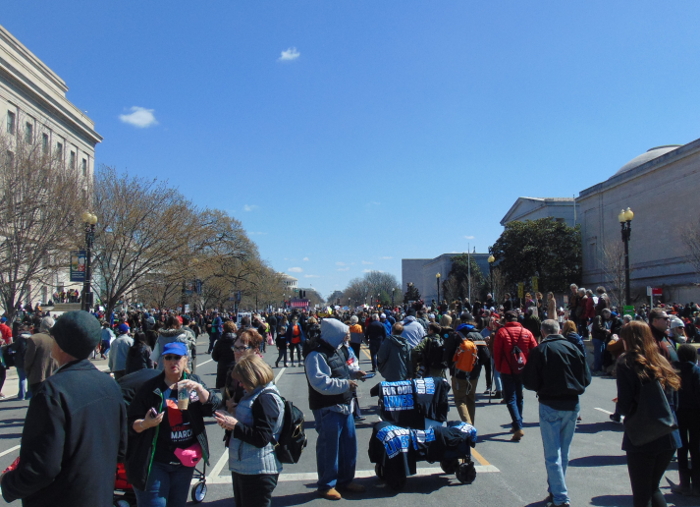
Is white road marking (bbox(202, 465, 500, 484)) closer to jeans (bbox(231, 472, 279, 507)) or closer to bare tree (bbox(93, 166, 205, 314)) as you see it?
jeans (bbox(231, 472, 279, 507))

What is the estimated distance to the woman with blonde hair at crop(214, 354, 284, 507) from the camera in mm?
3975

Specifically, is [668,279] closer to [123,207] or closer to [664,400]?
[123,207]

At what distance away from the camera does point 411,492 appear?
5.91 m

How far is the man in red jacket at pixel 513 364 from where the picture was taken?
820cm

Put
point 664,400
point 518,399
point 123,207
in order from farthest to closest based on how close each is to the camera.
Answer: point 123,207 < point 518,399 < point 664,400

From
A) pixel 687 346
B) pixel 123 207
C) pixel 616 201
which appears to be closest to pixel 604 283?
pixel 616 201

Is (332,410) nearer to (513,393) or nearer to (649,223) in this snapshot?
(513,393)

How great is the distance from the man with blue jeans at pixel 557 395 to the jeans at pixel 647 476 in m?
0.97

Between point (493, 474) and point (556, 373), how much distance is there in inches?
68.7

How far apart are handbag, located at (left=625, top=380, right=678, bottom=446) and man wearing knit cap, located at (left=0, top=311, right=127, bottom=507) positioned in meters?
3.88

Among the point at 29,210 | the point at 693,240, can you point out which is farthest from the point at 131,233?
the point at 693,240

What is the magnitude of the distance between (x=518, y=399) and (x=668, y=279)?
46.5 metres

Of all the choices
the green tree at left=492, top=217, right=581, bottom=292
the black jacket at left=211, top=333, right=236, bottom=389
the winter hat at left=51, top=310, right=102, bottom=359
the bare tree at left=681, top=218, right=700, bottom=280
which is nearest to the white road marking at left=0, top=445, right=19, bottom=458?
the black jacket at left=211, top=333, right=236, bottom=389

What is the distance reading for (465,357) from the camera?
8.36 m
